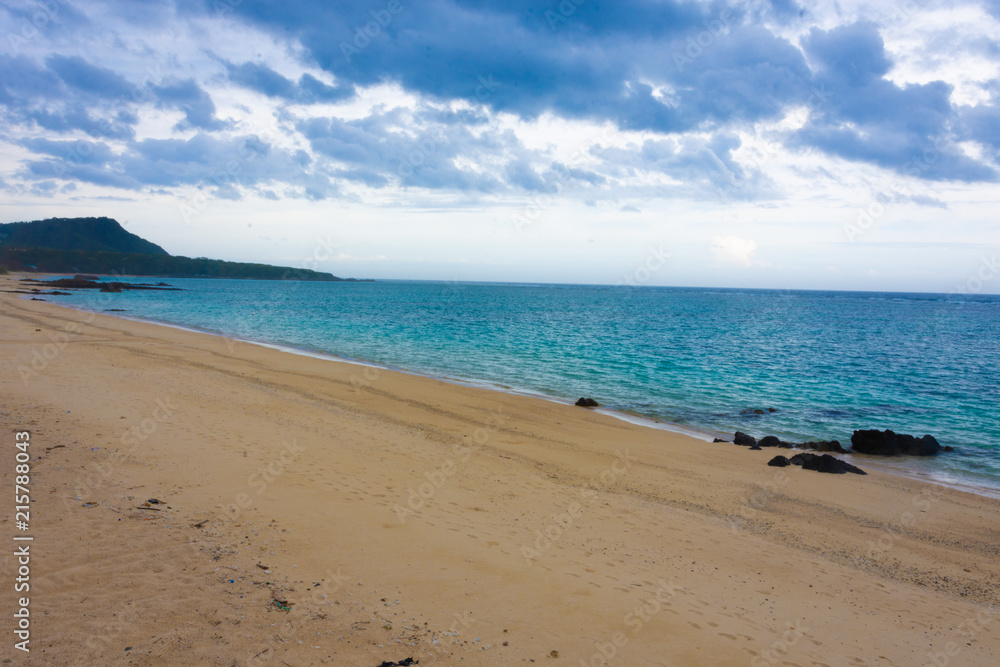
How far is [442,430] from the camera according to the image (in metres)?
14.4

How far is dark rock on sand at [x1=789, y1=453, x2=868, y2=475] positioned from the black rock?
2.27 meters

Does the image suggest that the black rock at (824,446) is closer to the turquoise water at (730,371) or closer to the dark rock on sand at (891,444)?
the dark rock on sand at (891,444)

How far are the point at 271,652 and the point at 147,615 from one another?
4.40 ft

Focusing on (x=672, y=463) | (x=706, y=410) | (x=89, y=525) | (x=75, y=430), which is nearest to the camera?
(x=89, y=525)

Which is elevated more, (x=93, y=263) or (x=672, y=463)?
(x=93, y=263)

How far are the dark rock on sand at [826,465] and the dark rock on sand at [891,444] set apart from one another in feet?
8.95

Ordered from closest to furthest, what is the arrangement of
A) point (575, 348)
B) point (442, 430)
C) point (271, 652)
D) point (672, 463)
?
point (271, 652) < point (672, 463) < point (442, 430) < point (575, 348)

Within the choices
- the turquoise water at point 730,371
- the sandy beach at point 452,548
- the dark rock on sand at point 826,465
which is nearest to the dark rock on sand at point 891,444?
the turquoise water at point 730,371

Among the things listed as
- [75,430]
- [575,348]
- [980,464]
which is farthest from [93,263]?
[980,464]

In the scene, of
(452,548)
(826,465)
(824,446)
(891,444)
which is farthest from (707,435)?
(452,548)

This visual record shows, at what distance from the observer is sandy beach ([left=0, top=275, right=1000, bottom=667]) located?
4.99 meters

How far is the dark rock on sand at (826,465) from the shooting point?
513 inches

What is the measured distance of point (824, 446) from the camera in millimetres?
15883

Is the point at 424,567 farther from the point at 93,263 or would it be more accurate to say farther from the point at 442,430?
the point at 93,263
